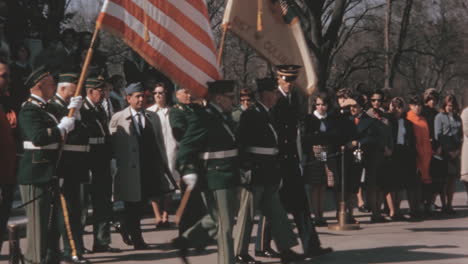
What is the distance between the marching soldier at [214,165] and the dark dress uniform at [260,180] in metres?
0.86

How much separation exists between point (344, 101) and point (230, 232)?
5.65 meters

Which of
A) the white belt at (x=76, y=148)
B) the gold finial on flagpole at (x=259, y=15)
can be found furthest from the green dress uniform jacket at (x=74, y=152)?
the gold finial on flagpole at (x=259, y=15)

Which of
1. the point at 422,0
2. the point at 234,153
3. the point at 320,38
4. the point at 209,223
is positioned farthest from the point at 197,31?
the point at 422,0

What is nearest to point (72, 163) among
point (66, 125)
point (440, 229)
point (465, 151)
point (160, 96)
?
point (66, 125)

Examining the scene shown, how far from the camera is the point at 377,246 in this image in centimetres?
1053

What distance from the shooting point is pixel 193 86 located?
870cm

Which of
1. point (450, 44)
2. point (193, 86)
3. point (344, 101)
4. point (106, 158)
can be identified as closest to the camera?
point (193, 86)

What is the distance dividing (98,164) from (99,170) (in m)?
0.08

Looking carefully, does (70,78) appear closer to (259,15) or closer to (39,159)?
(39,159)

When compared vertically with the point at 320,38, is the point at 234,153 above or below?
below

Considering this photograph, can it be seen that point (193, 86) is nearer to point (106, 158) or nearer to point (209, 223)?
point (209, 223)

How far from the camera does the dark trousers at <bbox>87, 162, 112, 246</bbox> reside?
10.2m

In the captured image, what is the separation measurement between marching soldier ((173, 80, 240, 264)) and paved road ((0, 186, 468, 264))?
142 centimetres

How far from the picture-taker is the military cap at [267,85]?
9.33 m
